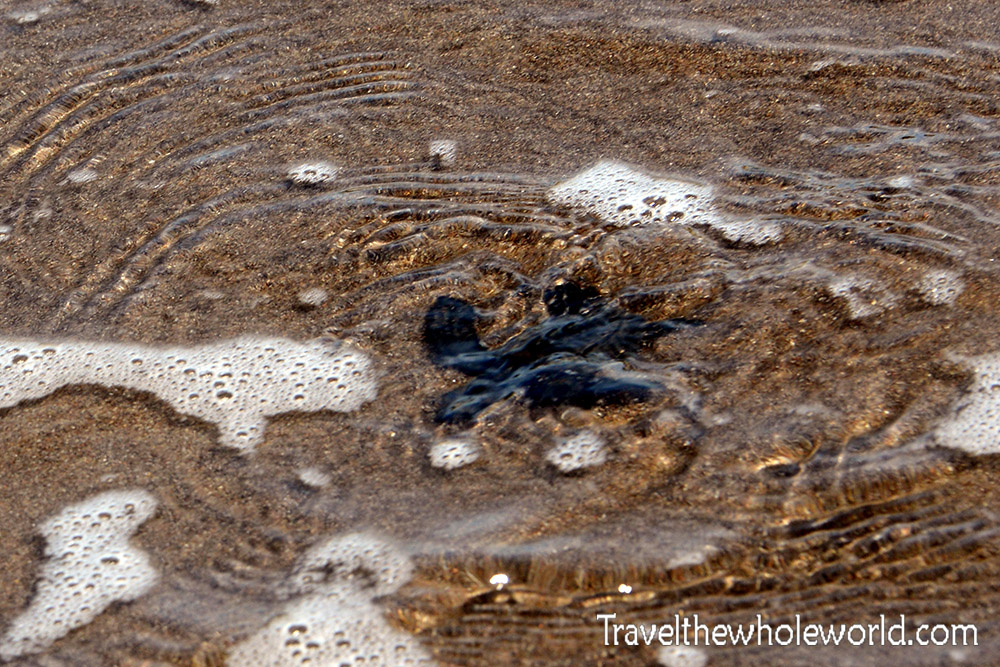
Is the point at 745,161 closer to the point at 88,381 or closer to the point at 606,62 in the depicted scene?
the point at 606,62

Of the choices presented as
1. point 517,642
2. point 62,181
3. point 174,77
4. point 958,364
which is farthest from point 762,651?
point 174,77

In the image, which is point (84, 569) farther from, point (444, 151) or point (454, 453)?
point (444, 151)

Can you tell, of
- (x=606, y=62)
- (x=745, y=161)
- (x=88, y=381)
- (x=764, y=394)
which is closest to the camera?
(x=764, y=394)

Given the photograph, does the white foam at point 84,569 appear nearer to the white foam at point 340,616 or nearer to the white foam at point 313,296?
the white foam at point 340,616

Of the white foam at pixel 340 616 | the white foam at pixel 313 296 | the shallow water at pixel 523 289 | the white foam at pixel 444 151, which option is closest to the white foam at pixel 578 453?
the shallow water at pixel 523 289

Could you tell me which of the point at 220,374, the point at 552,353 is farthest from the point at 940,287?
the point at 220,374
